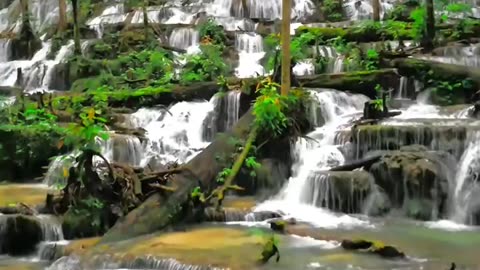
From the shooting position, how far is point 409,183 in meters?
11.1

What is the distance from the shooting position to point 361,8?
2805cm

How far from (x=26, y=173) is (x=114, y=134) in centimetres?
206

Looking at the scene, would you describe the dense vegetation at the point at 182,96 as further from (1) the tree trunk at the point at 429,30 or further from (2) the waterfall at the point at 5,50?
(2) the waterfall at the point at 5,50

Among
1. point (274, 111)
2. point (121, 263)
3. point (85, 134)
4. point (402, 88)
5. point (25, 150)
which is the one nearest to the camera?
point (121, 263)

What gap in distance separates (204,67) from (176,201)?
907 cm

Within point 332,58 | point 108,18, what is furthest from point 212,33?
point 108,18

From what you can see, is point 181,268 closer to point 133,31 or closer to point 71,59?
point 71,59

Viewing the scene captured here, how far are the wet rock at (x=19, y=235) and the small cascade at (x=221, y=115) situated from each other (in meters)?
6.77

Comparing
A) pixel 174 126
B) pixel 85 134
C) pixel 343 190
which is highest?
pixel 85 134

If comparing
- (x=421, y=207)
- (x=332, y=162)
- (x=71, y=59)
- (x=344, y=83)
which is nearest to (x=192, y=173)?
(x=332, y=162)

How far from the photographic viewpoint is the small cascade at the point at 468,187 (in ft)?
35.6

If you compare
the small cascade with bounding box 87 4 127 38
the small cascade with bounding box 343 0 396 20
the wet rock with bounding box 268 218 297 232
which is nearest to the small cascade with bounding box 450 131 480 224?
the wet rock with bounding box 268 218 297 232

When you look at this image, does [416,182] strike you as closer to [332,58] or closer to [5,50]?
[332,58]

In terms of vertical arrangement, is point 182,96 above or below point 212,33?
below
